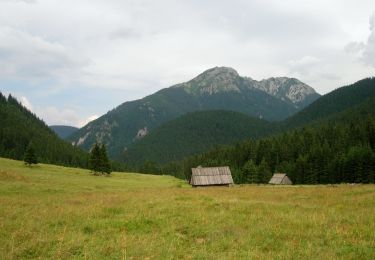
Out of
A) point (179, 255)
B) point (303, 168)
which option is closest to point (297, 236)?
point (179, 255)

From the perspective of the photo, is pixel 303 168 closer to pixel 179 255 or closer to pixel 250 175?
pixel 250 175

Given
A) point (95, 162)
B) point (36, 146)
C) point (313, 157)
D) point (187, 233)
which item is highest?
point (36, 146)

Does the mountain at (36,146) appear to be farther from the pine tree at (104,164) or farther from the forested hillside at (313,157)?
the forested hillside at (313,157)

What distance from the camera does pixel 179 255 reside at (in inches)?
435

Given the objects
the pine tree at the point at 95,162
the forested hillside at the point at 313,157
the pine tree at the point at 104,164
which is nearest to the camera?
the forested hillside at the point at 313,157

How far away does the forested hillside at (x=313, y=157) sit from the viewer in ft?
280

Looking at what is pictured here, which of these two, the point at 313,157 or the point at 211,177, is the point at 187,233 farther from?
the point at 313,157

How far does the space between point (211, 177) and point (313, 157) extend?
39.9m

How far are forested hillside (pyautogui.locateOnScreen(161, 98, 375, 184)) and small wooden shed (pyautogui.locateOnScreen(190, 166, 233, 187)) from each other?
106 ft

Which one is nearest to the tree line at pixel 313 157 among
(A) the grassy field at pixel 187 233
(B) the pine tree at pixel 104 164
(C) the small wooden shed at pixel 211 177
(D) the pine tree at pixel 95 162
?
(C) the small wooden shed at pixel 211 177

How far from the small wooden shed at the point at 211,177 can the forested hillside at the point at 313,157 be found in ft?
106

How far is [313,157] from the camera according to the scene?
97.5m

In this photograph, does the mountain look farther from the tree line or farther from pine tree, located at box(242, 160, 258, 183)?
pine tree, located at box(242, 160, 258, 183)

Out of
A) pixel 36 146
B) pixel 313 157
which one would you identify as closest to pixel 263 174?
pixel 313 157
